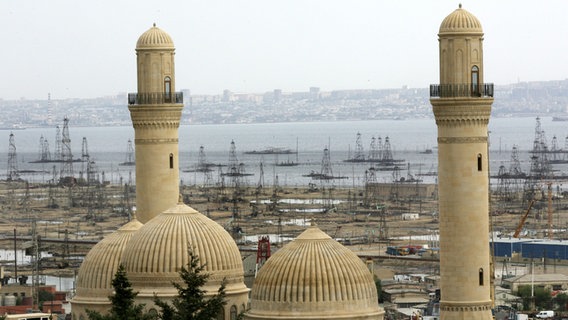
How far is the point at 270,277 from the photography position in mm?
40500

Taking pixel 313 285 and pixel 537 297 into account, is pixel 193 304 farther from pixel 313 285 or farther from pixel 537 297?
pixel 537 297

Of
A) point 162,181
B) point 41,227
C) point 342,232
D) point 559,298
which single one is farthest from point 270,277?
point 41,227

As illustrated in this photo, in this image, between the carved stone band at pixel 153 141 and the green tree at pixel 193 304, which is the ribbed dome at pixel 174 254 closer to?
the green tree at pixel 193 304

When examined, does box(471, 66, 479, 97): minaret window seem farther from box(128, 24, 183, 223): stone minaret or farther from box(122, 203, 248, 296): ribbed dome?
box(128, 24, 183, 223): stone minaret

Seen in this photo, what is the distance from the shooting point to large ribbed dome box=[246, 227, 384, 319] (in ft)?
132

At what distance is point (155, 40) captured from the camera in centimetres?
4897

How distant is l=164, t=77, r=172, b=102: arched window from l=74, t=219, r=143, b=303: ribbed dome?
16.7 feet

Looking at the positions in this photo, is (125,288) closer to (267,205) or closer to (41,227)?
(41,227)

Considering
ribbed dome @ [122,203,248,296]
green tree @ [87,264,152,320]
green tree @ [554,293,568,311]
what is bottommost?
green tree @ [554,293,568,311]

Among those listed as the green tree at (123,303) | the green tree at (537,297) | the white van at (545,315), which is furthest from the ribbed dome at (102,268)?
the green tree at (537,297)

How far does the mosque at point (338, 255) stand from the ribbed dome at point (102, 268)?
0.11 ft

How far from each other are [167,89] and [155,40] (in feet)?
4.53

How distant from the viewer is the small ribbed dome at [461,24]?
42.6 meters

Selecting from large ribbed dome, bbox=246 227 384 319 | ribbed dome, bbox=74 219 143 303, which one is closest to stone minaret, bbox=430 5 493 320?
large ribbed dome, bbox=246 227 384 319
